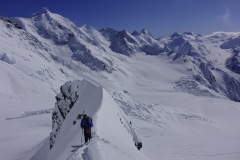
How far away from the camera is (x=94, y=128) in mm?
23297

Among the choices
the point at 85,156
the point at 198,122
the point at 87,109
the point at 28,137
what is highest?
the point at 198,122

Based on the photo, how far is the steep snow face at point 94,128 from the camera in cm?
1970

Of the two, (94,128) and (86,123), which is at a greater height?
(86,123)

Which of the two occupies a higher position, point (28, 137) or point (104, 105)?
point (104, 105)

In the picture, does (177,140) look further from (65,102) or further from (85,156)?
(85,156)

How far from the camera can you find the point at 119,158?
61.9 ft

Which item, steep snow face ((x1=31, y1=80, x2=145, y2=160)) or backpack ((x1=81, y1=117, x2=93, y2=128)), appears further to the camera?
backpack ((x1=81, y1=117, x2=93, y2=128))

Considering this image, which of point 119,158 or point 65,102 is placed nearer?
point 119,158

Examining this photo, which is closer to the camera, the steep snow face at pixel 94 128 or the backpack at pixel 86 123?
the steep snow face at pixel 94 128

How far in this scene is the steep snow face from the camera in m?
19.7

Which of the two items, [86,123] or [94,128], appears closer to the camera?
[86,123]

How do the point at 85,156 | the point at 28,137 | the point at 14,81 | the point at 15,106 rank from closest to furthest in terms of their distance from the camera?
the point at 85,156, the point at 28,137, the point at 15,106, the point at 14,81

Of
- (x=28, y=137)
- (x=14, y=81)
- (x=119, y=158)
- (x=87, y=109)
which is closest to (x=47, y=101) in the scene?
(x=14, y=81)

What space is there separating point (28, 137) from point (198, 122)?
267 ft
